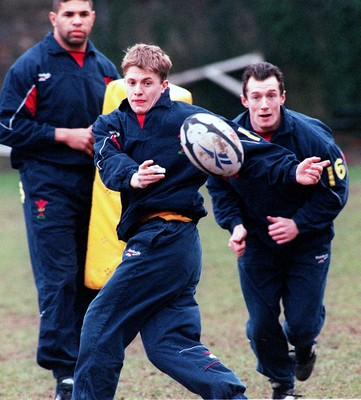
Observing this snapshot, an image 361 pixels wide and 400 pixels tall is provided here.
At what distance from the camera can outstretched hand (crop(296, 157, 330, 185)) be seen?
4520 mm

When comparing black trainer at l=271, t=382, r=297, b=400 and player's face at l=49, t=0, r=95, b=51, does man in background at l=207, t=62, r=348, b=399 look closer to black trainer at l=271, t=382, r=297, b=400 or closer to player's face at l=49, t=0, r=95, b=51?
black trainer at l=271, t=382, r=297, b=400

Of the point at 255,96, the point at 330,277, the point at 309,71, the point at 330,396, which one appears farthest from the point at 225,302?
the point at 309,71

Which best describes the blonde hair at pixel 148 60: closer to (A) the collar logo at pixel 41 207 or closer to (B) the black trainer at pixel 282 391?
(A) the collar logo at pixel 41 207

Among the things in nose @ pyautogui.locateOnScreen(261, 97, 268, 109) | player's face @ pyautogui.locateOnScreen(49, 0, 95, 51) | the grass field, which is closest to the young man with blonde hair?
nose @ pyautogui.locateOnScreen(261, 97, 268, 109)

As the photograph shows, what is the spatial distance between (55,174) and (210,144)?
65.3 inches

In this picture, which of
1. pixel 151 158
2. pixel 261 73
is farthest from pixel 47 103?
pixel 151 158

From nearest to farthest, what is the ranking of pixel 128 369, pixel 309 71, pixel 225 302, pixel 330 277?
pixel 128 369 → pixel 225 302 → pixel 330 277 → pixel 309 71

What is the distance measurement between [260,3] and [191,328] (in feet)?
56.4

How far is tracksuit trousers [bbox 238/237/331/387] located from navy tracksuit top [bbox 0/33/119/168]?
1.19 metres

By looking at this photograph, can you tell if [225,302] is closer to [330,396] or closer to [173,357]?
[330,396]

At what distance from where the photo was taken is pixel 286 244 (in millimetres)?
5203

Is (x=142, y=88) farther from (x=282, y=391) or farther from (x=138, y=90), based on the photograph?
(x=282, y=391)

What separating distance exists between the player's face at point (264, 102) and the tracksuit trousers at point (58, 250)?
3.63ft

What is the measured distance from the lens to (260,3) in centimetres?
2059
